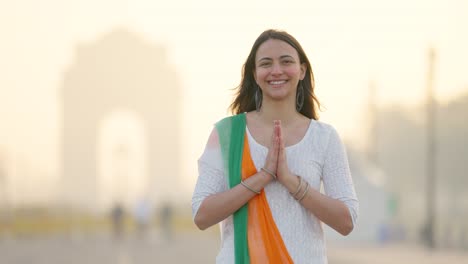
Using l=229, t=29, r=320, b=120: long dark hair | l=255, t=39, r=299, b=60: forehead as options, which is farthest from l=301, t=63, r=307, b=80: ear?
l=255, t=39, r=299, b=60: forehead

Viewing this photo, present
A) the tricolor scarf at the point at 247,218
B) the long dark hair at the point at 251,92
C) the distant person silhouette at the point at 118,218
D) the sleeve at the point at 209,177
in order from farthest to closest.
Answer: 1. the distant person silhouette at the point at 118,218
2. the long dark hair at the point at 251,92
3. the sleeve at the point at 209,177
4. the tricolor scarf at the point at 247,218

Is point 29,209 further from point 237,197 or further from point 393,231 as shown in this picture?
point 237,197

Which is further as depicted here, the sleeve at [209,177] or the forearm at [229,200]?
the sleeve at [209,177]

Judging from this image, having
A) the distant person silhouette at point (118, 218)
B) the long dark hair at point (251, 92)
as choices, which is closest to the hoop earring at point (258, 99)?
the long dark hair at point (251, 92)

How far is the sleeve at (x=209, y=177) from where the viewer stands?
4.03 meters

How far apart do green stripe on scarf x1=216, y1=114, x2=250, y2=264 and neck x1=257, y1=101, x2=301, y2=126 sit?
3.4 inches

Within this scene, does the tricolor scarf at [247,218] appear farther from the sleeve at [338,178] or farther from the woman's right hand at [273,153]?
the sleeve at [338,178]

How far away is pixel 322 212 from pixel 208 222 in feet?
1.30

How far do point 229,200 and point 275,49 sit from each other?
1.85 feet

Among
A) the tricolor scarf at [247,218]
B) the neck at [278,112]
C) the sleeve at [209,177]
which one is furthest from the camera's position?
the neck at [278,112]

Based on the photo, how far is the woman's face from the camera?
Result: 13.4ft

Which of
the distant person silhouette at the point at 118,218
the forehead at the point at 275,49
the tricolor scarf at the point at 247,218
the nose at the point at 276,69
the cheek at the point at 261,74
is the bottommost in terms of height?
the distant person silhouette at the point at 118,218

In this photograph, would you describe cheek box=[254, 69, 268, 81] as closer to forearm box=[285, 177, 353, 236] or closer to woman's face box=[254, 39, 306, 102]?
woman's face box=[254, 39, 306, 102]

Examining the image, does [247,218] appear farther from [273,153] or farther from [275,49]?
→ [275,49]
